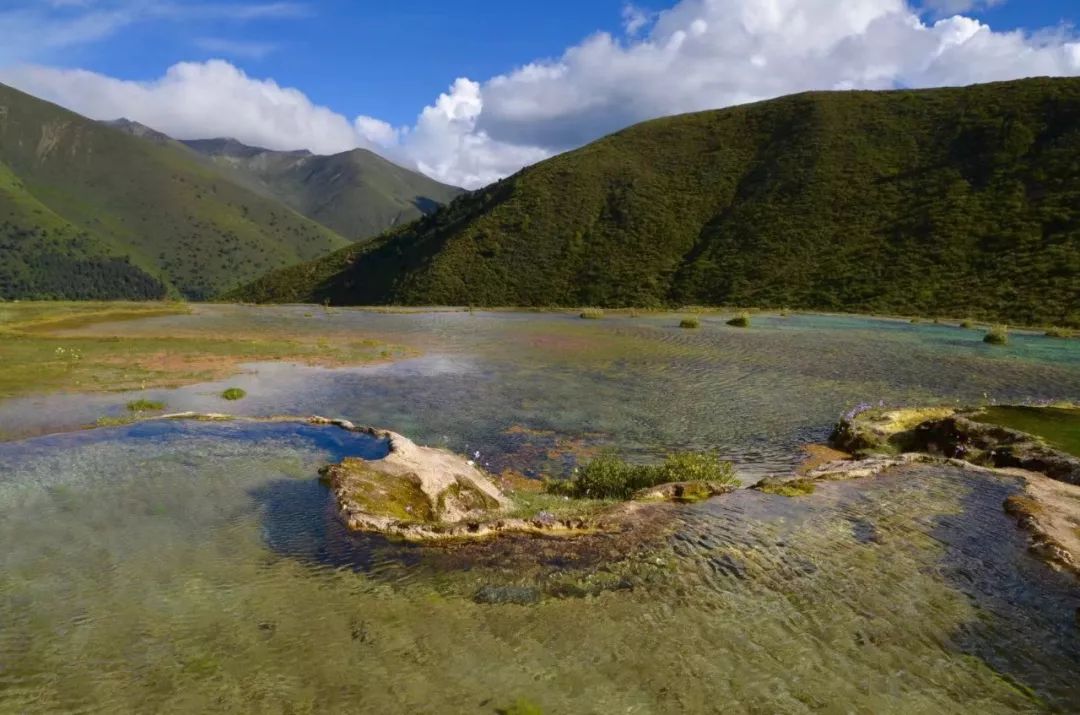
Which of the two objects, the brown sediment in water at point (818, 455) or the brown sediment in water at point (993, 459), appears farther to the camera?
the brown sediment in water at point (818, 455)

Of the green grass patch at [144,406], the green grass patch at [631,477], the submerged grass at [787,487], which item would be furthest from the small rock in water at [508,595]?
the green grass patch at [144,406]

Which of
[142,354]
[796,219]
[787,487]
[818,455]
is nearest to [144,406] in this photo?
[142,354]

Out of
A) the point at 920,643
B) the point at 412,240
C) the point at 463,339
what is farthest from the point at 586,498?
the point at 412,240

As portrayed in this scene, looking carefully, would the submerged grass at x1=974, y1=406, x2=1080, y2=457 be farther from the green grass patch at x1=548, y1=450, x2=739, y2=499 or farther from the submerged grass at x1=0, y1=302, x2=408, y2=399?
the submerged grass at x1=0, y1=302, x2=408, y2=399

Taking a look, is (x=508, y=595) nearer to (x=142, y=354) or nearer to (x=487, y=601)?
(x=487, y=601)

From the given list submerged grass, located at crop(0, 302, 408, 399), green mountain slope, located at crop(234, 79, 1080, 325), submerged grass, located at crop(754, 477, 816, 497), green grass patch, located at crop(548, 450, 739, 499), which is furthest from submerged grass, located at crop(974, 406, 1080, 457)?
green mountain slope, located at crop(234, 79, 1080, 325)

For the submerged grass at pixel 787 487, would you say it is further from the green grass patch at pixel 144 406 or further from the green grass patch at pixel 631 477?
the green grass patch at pixel 144 406
